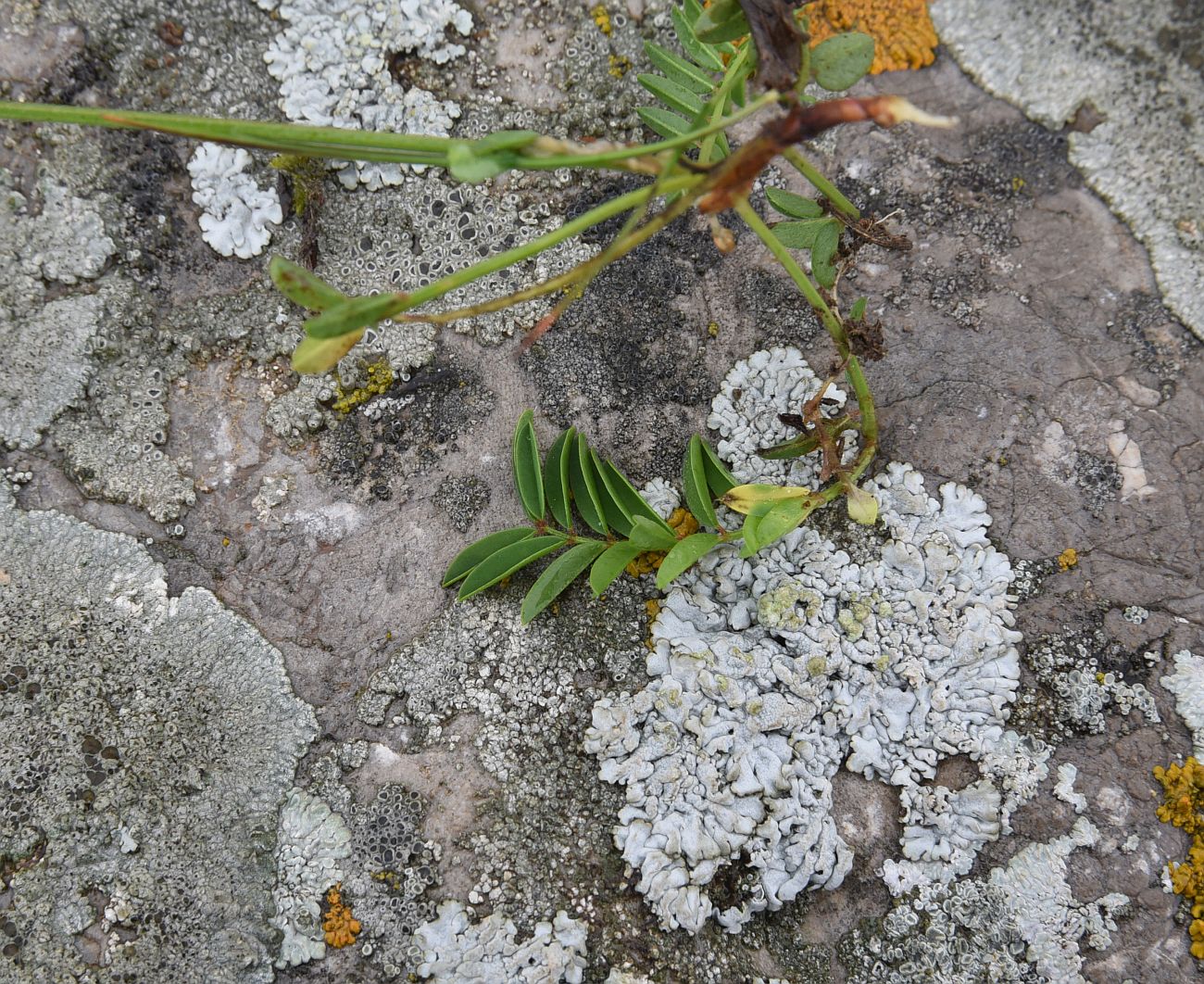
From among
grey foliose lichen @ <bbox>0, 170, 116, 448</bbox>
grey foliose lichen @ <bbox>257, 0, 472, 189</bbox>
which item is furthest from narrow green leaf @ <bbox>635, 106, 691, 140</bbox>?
grey foliose lichen @ <bbox>0, 170, 116, 448</bbox>

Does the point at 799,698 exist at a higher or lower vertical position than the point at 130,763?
higher

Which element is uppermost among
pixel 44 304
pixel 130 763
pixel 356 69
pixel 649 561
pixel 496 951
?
pixel 356 69

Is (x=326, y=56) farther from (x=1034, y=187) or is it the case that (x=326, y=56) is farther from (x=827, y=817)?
(x=827, y=817)

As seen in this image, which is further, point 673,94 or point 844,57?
point 673,94

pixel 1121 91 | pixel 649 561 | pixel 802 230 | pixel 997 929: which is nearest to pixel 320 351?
pixel 649 561

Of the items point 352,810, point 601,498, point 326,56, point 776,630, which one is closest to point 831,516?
point 776,630

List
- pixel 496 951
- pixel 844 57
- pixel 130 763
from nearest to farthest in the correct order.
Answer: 1. pixel 844 57
2. pixel 496 951
3. pixel 130 763

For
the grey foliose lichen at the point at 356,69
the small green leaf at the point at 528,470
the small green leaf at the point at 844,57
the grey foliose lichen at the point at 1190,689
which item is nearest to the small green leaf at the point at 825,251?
the small green leaf at the point at 844,57

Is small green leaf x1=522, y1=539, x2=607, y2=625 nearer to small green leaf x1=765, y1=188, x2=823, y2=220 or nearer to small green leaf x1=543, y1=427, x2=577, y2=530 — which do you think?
small green leaf x1=543, y1=427, x2=577, y2=530

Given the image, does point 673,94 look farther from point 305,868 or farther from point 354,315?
point 305,868
